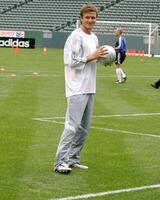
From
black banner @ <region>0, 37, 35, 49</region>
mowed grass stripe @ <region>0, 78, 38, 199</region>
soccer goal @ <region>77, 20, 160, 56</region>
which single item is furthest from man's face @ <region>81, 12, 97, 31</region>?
black banner @ <region>0, 37, 35, 49</region>

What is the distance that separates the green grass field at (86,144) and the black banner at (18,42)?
36.4m

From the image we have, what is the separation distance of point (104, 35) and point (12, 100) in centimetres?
3705

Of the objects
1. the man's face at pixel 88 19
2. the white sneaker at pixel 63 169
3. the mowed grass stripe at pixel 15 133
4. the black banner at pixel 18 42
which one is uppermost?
the man's face at pixel 88 19

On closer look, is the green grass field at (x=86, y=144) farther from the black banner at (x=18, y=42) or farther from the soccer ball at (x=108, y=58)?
the black banner at (x=18, y=42)

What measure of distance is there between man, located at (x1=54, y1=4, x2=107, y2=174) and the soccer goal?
145 ft

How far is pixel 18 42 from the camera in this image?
58.7 meters

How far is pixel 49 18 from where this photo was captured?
63906 mm

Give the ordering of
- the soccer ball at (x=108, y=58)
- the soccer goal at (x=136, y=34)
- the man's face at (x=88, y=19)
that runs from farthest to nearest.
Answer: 1. the soccer goal at (x=136, y=34)
2. the soccer ball at (x=108, y=58)
3. the man's face at (x=88, y=19)

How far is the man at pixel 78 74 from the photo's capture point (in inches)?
344

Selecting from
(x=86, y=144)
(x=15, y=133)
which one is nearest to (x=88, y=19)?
(x=86, y=144)

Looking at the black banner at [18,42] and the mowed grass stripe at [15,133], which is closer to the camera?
the mowed grass stripe at [15,133]

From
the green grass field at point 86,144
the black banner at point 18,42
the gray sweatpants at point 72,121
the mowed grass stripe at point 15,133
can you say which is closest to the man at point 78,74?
the gray sweatpants at point 72,121

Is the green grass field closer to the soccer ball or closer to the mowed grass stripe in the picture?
the mowed grass stripe

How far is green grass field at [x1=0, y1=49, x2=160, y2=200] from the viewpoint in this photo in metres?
8.18
